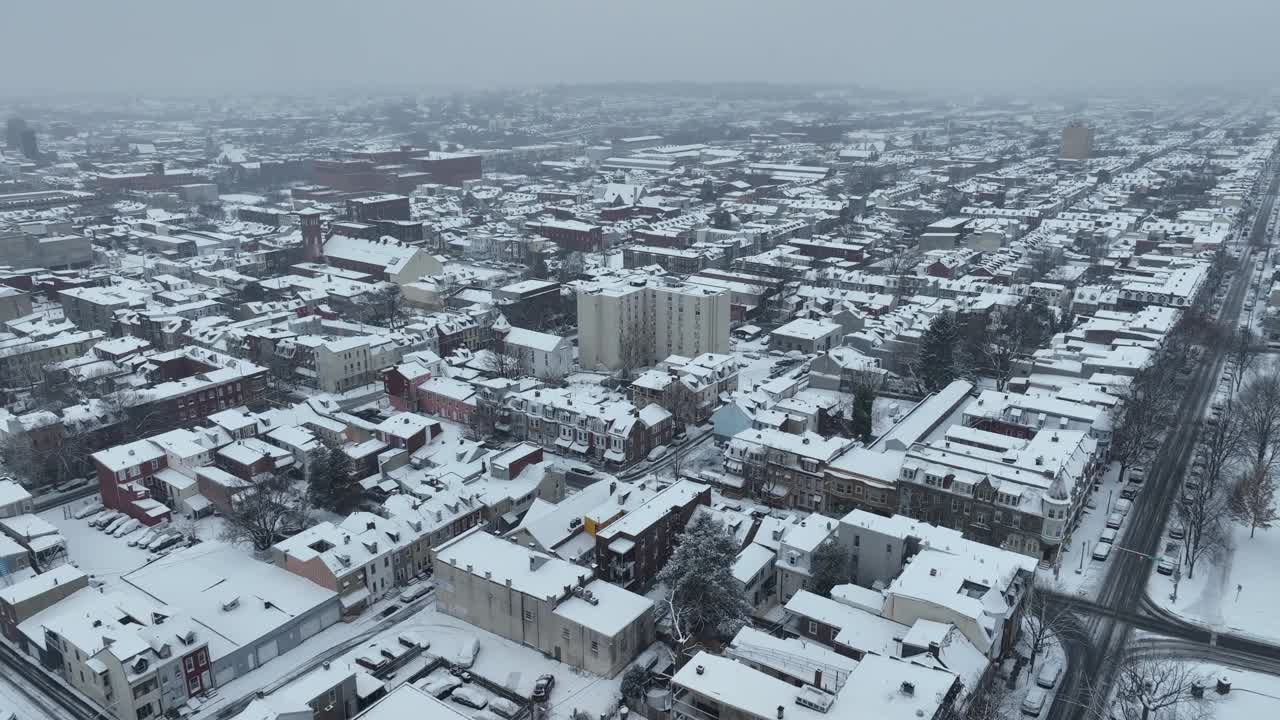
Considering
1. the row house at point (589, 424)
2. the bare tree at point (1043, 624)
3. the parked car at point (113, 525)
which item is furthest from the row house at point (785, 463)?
the parked car at point (113, 525)

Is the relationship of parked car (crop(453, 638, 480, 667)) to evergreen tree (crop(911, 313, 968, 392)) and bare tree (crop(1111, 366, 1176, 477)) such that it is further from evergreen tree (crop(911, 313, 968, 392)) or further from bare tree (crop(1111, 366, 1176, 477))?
evergreen tree (crop(911, 313, 968, 392))

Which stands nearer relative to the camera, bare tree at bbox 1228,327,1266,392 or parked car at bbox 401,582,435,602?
parked car at bbox 401,582,435,602

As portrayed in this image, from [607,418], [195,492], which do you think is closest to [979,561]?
[607,418]

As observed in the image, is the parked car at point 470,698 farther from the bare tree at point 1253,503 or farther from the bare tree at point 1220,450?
the bare tree at point 1253,503

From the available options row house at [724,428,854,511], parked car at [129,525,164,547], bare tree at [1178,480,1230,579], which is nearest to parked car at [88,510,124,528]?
parked car at [129,525,164,547]

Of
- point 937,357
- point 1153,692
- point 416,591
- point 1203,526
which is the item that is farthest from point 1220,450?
point 416,591

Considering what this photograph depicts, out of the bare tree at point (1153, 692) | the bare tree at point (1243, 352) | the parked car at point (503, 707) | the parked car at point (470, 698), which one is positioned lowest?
the parked car at point (503, 707)

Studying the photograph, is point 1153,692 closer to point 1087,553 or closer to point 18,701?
point 1087,553
